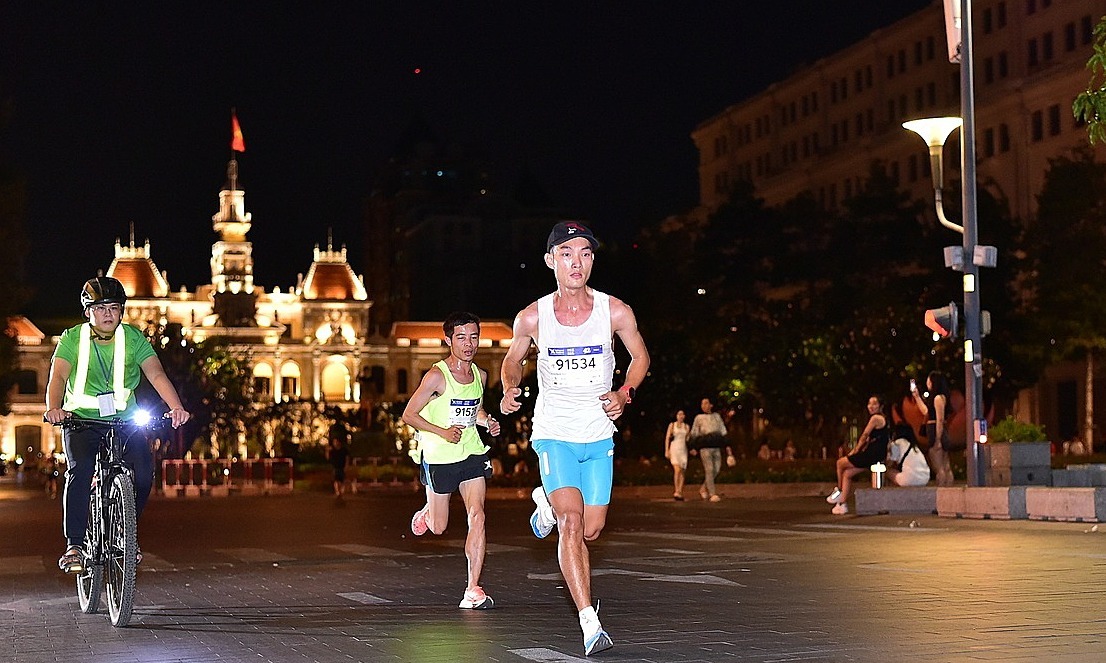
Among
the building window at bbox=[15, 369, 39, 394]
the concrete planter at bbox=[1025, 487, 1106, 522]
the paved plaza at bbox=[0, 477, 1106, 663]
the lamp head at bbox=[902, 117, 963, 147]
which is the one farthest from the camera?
the building window at bbox=[15, 369, 39, 394]

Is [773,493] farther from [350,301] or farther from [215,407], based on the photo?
[350,301]

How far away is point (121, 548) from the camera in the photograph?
34.0 feet

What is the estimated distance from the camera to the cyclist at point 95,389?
10672 mm

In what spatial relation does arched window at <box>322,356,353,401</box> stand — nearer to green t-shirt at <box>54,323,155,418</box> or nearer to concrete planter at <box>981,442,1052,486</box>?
concrete planter at <box>981,442,1052,486</box>

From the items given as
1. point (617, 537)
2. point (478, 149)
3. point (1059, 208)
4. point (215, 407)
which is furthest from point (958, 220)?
point (478, 149)

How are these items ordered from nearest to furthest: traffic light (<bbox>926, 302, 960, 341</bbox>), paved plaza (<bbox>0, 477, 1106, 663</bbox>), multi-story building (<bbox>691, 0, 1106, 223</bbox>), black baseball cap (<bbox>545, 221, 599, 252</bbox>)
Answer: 1. paved plaza (<bbox>0, 477, 1106, 663</bbox>)
2. black baseball cap (<bbox>545, 221, 599, 252</bbox>)
3. traffic light (<bbox>926, 302, 960, 341</bbox>)
4. multi-story building (<bbox>691, 0, 1106, 223</bbox>)

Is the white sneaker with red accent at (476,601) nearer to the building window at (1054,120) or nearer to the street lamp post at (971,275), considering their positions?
the street lamp post at (971,275)

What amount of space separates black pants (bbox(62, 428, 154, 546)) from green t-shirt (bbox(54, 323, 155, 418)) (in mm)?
163

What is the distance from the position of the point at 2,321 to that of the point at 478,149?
139 metres

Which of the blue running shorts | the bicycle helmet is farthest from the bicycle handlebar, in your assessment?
the blue running shorts

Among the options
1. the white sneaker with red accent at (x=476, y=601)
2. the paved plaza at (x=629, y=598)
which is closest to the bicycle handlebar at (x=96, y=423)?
the paved plaza at (x=629, y=598)

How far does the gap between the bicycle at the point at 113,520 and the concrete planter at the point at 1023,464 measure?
1474cm

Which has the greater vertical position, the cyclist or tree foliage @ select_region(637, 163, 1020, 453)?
tree foliage @ select_region(637, 163, 1020, 453)

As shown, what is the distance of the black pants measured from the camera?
10656mm
